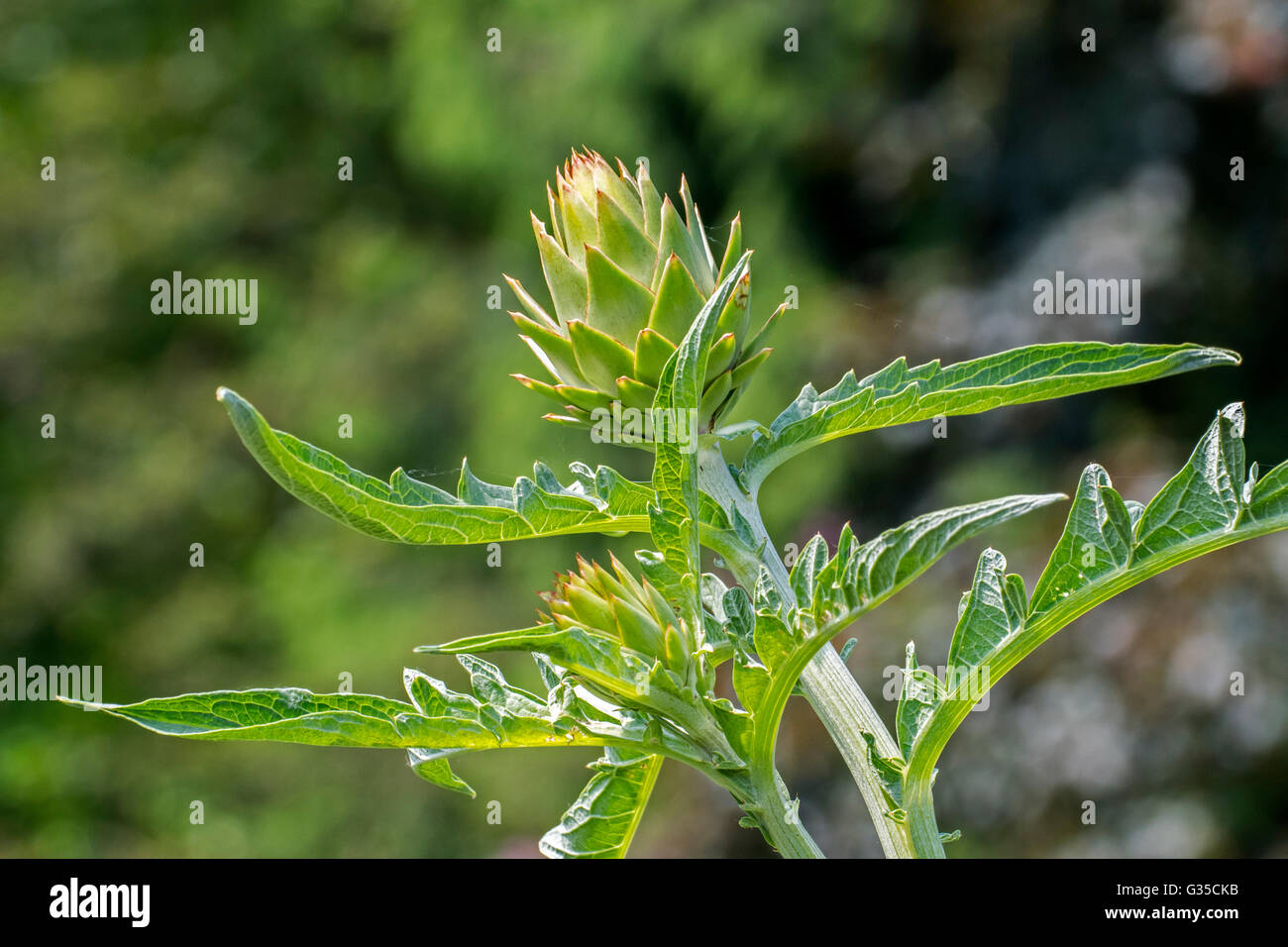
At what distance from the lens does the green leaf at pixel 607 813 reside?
1.69 ft

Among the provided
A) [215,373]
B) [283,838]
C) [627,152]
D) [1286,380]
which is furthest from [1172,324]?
[215,373]

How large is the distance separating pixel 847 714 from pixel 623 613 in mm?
98

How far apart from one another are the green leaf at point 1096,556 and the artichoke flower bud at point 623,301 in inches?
6.1

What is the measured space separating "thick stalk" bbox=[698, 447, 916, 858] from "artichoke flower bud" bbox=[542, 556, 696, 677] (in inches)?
1.6

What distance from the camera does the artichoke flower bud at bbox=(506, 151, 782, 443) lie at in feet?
1.68

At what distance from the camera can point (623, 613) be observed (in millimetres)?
473
